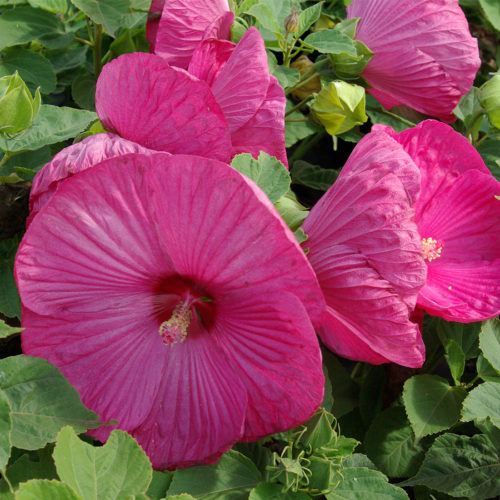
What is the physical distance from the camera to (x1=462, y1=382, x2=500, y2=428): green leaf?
829mm

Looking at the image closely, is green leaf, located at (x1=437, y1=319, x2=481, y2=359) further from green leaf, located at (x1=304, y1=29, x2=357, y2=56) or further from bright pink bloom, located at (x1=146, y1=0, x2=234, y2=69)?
bright pink bloom, located at (x1=146, y1=0, x2=234, y2=69)

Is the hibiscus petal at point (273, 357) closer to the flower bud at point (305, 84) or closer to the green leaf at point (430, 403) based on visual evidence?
the green leaf at point (430, 403)

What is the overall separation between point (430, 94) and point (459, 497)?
60 cm

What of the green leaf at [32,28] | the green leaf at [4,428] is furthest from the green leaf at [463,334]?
the green leaf at [32,28]

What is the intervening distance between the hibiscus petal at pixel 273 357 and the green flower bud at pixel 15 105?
1.07 ft

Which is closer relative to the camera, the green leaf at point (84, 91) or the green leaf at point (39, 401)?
the green leaf at point (39, 401)

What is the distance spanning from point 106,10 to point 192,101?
0.41 m

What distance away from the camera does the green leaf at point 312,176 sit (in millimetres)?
1186

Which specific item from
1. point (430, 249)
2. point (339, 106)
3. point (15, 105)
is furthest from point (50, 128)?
point (430, 249)

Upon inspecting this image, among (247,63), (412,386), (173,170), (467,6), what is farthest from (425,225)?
(467,6)

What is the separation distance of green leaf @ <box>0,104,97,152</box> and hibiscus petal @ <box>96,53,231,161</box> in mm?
105

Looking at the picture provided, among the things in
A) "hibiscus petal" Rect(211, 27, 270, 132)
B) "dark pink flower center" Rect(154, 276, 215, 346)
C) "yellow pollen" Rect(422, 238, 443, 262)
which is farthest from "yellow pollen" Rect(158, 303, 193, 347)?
"yellow pollen" Rect(422, 238, 443, 262)

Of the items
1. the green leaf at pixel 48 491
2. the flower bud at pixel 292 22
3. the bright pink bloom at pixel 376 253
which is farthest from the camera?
the flower bud at pixel 292 22

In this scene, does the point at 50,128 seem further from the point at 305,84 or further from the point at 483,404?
the point at 483,404
